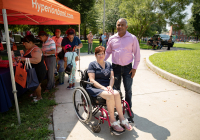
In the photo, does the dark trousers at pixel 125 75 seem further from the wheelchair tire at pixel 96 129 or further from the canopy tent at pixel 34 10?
the canopy tent at pixel 34 10

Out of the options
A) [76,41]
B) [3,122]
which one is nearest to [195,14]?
[76,41]

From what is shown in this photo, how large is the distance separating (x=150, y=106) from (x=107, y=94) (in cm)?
170

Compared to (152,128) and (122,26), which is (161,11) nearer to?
(122,26)

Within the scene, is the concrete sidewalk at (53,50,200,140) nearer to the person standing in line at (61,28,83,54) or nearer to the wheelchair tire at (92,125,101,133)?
the wheelchair tire at (92,125,101,133)

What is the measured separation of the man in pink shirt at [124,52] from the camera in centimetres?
278

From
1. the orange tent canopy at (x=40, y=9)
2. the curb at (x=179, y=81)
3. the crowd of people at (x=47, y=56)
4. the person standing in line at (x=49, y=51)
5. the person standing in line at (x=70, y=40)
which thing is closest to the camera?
the orange tent canopy at (x=40, y=9)

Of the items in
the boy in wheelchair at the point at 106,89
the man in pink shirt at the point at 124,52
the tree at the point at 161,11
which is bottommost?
the boy in wheelchair at the point at 106,89

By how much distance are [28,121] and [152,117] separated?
258cm

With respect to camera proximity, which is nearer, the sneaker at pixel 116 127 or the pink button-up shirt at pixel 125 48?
the sneaker at pixel 116 127

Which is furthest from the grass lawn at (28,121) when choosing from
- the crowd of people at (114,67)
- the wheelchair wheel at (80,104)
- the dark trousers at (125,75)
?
the dark trousers at (125,75)

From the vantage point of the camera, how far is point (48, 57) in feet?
14.1

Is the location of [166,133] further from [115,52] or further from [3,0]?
[3,0]

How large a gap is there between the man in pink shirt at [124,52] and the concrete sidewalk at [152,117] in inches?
29.1

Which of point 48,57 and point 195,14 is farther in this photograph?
point 195,14
